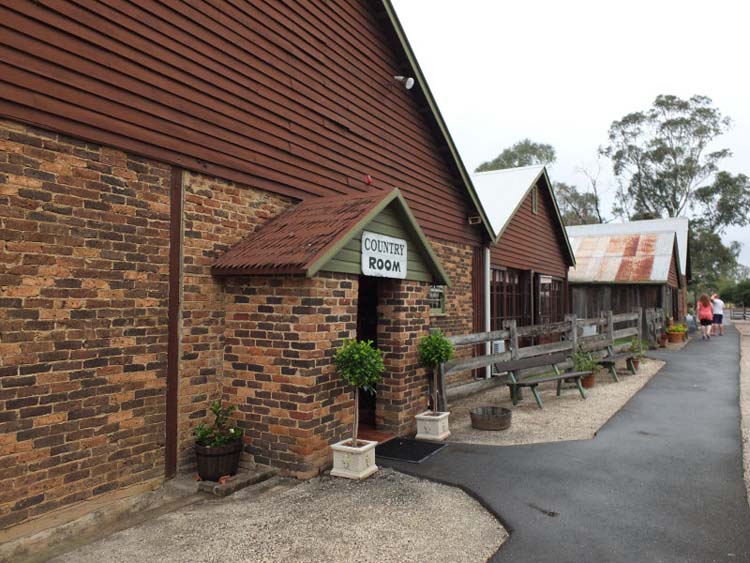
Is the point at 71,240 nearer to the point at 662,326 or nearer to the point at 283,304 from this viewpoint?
the point at 283,304

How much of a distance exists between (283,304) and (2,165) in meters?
2.49

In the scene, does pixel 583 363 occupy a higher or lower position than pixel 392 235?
lower

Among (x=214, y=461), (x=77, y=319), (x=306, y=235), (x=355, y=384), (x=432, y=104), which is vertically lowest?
(x=214, y=461)

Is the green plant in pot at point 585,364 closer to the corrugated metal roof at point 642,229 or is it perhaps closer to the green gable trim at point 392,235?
the green gable trim at point 392,235

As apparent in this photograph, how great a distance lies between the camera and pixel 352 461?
203 inches

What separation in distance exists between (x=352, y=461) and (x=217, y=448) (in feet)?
4.15

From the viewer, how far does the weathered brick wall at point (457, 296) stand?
32.8ft

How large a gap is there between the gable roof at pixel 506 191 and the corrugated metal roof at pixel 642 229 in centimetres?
1111

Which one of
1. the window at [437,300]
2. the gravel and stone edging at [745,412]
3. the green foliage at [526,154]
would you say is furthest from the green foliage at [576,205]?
the window at [437,300]

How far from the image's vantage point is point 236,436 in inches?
201

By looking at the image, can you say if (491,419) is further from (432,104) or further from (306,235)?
(432,104)

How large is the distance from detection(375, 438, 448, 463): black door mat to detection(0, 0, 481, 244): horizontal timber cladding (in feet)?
10.5

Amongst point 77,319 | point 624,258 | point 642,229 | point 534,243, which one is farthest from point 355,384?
point 642,229

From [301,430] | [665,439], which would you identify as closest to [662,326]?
[665,439]
